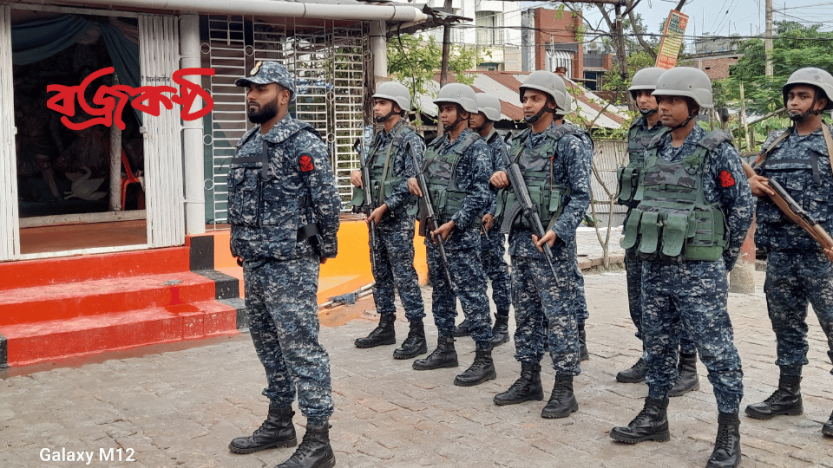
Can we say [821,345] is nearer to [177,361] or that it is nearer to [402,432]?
[402,432]

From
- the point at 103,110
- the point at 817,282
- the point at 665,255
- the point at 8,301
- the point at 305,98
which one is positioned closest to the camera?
the point at 665,255

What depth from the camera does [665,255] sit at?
13.6 ft

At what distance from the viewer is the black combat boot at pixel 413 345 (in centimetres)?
641

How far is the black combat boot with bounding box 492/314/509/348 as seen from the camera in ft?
22.5

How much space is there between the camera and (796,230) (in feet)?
15.1

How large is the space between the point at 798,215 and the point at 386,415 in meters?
2.73

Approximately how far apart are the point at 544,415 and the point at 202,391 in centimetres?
240

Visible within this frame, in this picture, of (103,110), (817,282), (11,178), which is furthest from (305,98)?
(817,282)

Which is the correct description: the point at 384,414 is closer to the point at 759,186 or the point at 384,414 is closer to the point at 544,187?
the point at 544,187

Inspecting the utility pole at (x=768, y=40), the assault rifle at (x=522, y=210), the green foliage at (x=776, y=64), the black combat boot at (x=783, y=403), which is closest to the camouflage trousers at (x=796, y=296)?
the black combat boot at (x=783, y=403)

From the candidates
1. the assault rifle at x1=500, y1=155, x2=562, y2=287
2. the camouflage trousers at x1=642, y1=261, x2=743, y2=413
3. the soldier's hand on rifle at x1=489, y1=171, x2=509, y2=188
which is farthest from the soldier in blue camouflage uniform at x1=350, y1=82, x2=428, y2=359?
the camouflage trousers at x1=642, y1=261, x2=743, y2=413

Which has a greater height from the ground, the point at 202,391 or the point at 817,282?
the point at 817,282

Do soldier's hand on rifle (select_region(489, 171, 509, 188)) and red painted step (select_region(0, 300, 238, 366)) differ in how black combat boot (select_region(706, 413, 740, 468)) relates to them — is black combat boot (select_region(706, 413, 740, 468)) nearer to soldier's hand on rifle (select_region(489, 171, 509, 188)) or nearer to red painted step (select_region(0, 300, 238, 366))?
soldier's hand on rifle (select_region(489, 171, 509, 188))

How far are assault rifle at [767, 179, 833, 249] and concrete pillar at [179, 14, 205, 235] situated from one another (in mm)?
5651
